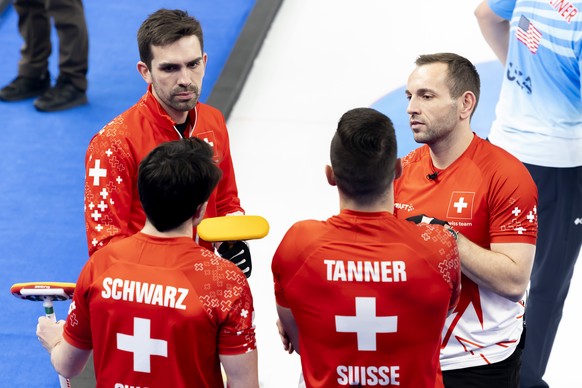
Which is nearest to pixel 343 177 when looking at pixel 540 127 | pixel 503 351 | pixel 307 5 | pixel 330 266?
pixel 330 266

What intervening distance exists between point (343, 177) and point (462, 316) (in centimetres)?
100

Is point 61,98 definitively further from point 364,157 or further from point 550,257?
point 364,157

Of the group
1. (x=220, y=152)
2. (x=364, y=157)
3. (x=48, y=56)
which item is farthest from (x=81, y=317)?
(x=48, y=56)

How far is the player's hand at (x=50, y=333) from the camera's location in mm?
3443

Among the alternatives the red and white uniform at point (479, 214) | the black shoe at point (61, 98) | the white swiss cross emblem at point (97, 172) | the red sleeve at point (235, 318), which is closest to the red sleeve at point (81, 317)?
the red sleeve at point (235, 318)

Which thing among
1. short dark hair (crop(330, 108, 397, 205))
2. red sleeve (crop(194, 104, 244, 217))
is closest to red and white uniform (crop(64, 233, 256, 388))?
short dark hair (crop(330, 108, 397, 205))

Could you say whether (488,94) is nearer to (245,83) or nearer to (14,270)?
(245,83)

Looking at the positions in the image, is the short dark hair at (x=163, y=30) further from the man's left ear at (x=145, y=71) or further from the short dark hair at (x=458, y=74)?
the short dark hair at (x=458, y=74)

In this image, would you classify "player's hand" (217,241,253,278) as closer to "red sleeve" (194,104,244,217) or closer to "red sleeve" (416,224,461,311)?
"red sleeve" (194,104,244,217)

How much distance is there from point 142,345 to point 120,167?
1077 millimetres

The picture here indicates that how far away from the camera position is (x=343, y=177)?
3125mm

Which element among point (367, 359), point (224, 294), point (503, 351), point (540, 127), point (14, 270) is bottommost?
point (14, 270)

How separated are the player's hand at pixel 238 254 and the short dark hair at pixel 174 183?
3.25 ft

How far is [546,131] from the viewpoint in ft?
15.3
